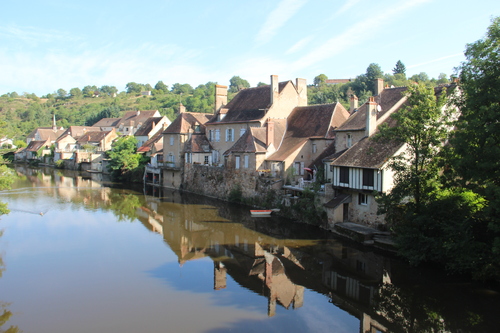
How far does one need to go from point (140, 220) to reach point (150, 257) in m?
7.97

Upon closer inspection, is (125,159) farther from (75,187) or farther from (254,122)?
(254,122)

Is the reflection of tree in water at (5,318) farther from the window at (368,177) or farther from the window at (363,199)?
the window at (363,199)

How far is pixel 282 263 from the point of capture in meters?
16.0

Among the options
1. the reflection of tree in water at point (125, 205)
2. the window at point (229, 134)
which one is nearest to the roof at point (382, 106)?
the window at point (229, 134)

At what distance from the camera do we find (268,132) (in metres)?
27.1

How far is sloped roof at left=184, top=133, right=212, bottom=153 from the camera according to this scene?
3423cm

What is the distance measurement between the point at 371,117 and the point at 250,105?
45.1 ft

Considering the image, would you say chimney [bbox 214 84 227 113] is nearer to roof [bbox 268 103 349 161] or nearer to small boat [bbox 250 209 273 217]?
roof [bbox 268 103 349 161]

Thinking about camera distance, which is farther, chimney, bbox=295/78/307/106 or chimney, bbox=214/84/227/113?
chimney, bbox=214/84/227/113

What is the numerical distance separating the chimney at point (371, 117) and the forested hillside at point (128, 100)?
31573 mm

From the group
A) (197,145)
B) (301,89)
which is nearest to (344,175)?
(301,89)

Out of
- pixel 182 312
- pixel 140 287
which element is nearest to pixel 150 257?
pixel 140 287

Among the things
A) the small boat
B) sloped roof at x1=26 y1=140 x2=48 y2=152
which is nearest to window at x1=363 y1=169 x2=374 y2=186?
the small boat

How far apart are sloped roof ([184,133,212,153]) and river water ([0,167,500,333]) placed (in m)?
11.9
